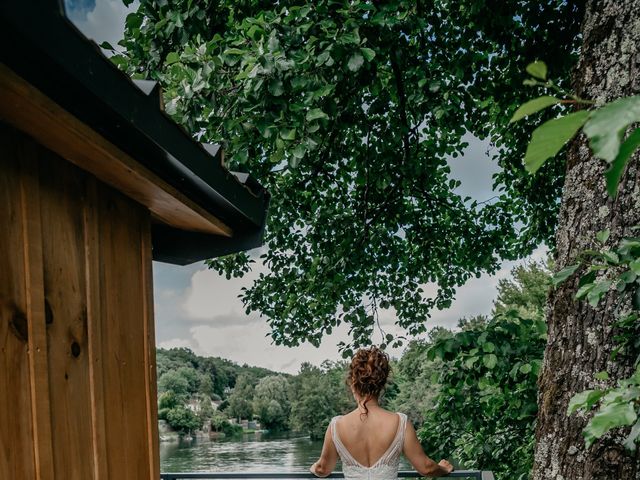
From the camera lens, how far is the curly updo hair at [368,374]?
3.02 metres

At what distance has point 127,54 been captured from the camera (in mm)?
4211

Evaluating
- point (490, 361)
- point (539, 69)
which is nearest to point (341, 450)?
point (490, 361)

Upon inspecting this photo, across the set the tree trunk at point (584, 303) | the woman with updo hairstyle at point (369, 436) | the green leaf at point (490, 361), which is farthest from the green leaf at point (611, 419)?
the woman with updo hairstyle at point (369, 436)

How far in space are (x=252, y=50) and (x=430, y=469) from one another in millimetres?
2185

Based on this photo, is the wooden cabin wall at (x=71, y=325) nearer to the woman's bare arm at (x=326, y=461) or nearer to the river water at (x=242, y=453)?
the woman's bare arm at (x=326, y=461)

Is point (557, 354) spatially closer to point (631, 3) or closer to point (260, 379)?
point (631, 3)

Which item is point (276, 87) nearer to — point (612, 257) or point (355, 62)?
point (355, 62)

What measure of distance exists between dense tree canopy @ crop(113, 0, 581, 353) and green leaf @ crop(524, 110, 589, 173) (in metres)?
2.63

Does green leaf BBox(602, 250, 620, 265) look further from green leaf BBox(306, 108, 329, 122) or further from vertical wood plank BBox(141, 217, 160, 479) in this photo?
green leaf BBox(306, 108, 329, 122)

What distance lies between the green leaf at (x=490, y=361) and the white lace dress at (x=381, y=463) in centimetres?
47

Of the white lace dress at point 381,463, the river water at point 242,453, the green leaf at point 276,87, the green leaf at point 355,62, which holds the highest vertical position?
the green leaf at point 355,62

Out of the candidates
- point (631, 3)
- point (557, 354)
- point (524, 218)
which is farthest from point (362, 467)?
point (524, 218)

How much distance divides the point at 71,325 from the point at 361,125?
394cm

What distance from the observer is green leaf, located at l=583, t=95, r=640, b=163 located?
1.29 feet
